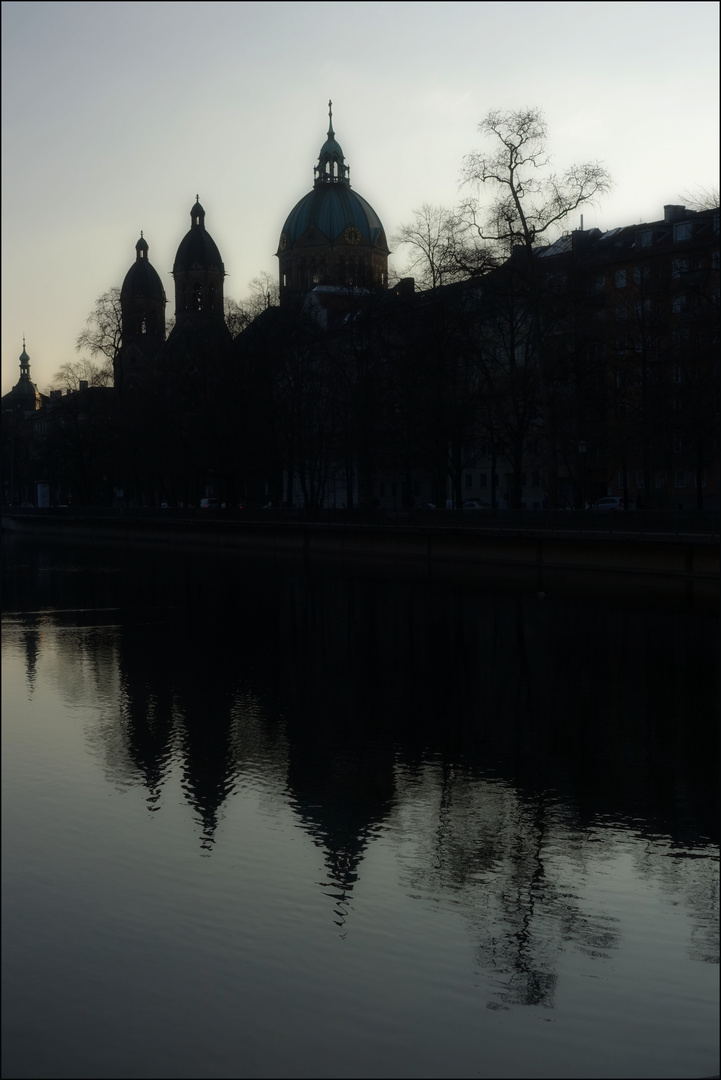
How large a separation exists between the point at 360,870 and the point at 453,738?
21.5 ft

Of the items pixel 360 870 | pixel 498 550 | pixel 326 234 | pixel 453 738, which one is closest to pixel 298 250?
pixel 326 234

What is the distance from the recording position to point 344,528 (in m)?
63.9

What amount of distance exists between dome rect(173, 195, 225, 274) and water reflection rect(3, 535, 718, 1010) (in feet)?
394

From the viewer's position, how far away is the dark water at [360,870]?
333 inches

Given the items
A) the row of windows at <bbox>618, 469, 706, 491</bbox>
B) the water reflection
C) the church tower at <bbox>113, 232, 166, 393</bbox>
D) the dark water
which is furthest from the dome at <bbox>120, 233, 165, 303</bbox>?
the dark water

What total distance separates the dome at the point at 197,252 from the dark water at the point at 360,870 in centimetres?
13180

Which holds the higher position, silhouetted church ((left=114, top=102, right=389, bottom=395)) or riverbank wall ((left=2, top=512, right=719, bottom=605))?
silhouetted church ((left=114, top=102, right=389, bottom=395))

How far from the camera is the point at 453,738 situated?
1819 cm

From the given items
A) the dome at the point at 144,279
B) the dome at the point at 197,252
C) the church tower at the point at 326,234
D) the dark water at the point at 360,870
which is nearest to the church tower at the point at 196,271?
the dome at the point at 197,252

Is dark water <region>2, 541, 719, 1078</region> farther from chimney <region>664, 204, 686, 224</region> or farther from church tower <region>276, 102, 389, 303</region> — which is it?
church tower <region>276, 102, 389, 303</region>

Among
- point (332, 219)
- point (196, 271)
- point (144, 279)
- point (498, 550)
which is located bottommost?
point (498, 550)

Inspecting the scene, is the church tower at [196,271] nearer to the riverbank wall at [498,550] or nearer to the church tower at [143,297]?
the church tower at [143,297]

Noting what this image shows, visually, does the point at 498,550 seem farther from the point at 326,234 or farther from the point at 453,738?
the point at 326,234

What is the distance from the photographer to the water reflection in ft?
37.5
